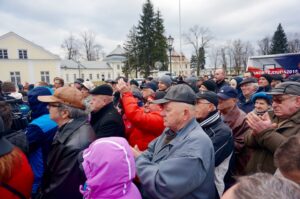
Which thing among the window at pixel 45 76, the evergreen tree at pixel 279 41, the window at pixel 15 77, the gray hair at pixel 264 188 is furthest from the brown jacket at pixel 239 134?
the evergreen tree at pixel 279 41

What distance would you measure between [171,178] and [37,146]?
1776 mm

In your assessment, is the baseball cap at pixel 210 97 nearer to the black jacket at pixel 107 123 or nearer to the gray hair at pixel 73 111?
the black jacket at pixel 107 123

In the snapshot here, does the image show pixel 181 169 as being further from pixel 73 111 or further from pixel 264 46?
pixel 264 46

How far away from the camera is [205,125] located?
3.24 m

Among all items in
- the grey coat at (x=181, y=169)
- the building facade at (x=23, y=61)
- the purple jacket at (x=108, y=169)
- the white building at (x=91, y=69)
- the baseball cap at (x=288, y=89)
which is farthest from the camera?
the white building at (x=91, y=69)

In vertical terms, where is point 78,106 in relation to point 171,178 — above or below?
above

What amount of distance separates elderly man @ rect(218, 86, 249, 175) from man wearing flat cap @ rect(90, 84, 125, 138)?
156 centimetres

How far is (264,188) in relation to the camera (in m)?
1.04

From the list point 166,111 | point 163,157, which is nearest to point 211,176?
point 163,157

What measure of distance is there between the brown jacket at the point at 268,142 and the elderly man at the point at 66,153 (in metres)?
1.80

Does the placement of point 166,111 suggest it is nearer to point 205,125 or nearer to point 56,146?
point 205,125

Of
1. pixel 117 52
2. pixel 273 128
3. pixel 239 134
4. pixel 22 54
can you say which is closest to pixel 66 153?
pixel 273 128

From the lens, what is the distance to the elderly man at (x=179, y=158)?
6.95ft

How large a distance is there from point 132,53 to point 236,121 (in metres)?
50.2
